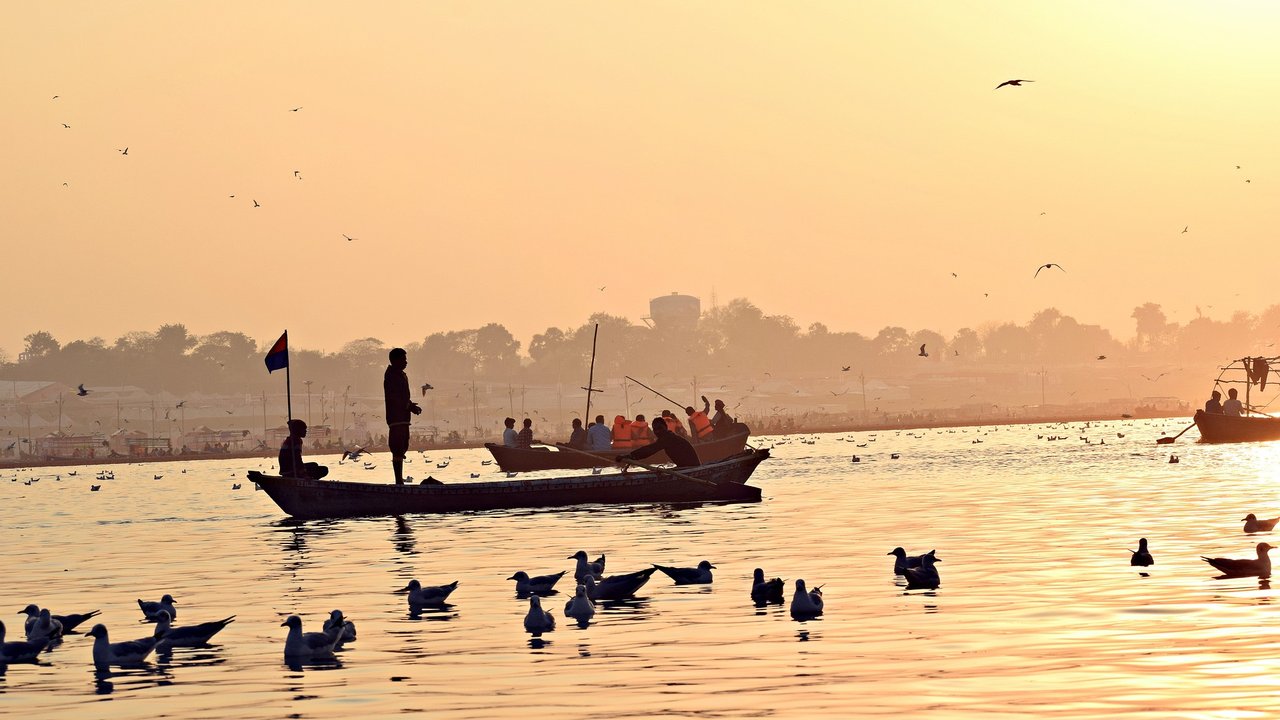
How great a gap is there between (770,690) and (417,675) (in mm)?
3276

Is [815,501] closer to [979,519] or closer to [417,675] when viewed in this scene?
[979,519]

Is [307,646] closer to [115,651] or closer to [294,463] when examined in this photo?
[115,651]

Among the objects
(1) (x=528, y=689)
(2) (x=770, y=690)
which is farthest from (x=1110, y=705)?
(1) (x=528, y=689)

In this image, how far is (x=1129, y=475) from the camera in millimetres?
52031

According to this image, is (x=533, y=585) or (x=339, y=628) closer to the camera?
(x=339, y=628)

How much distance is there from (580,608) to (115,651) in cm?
482

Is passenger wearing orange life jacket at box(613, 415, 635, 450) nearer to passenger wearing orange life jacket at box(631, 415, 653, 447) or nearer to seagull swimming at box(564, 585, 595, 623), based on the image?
passenger wearing orange life jacket at box(631, 415, 653, 447)

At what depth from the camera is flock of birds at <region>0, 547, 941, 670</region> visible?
1580 centimetres

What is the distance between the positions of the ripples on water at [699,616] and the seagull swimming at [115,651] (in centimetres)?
18

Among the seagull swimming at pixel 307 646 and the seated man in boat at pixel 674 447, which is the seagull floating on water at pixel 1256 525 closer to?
the seated man in boat at pixel 674 447

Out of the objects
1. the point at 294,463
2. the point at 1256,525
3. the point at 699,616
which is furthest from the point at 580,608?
the point at 294,463

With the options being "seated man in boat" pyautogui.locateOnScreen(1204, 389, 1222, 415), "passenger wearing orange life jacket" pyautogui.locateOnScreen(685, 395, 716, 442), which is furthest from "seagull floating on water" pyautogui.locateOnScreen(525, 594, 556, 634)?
"seated man in boat" pyautogui.locateOnScreen(1204, 389, 1222, 415)

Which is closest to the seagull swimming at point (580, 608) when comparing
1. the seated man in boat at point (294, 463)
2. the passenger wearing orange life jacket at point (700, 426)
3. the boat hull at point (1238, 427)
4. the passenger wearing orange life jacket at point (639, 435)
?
the seated man in boat at point (294, 463)

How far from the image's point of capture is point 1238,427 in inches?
3091
